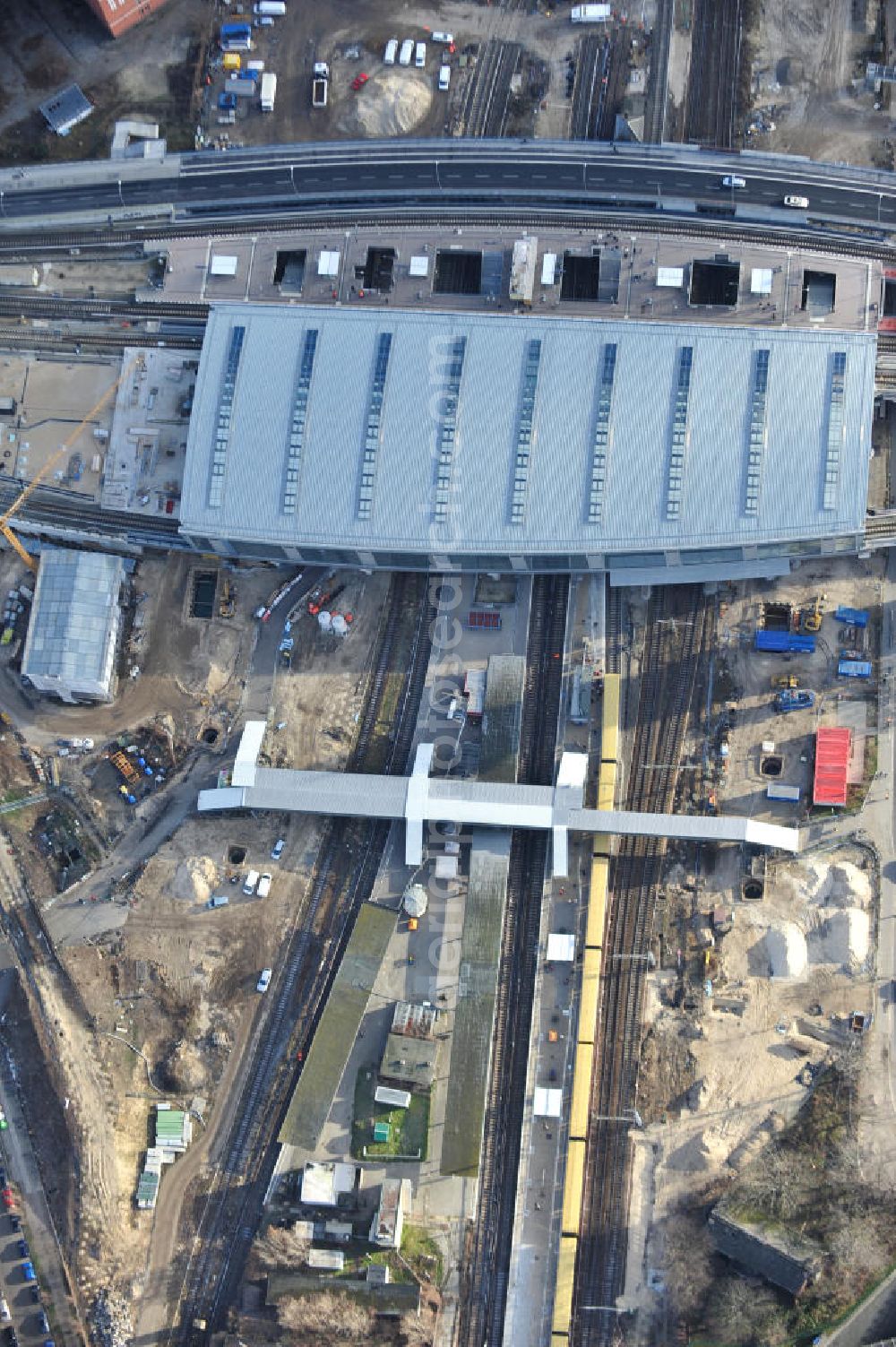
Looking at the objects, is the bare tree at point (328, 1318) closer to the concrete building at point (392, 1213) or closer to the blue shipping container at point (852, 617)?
the concrete building at point (392, 1213)

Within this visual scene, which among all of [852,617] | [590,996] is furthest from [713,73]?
[590,996]

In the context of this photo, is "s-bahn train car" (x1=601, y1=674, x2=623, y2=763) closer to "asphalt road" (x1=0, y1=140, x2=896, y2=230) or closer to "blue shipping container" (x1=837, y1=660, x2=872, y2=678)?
"blue shipping container" (x1=837, y1=660, x2=872, y2=678)

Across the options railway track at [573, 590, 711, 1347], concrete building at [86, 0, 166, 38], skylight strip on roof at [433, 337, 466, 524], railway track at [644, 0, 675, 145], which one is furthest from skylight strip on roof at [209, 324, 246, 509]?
railway track at [644, 0, 675, 145]

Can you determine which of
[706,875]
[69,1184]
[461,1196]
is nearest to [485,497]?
[706,875]

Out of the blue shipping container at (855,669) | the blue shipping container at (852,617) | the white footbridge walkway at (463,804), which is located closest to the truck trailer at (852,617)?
the blue shipping container at (852,617)

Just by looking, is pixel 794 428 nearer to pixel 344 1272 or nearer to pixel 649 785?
pixel 649 785

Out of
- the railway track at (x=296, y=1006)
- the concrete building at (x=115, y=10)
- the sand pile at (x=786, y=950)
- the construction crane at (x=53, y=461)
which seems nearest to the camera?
the sand pile at (x=786, y=950)

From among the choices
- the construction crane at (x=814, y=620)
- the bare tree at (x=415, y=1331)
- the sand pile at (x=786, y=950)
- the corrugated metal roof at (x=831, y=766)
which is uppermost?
the construction crane at (x=814, y=620)
